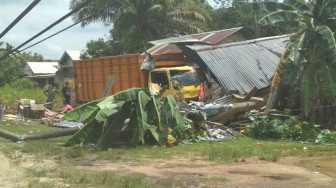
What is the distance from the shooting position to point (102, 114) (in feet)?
36.4

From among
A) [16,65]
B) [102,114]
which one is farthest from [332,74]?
[16,65]

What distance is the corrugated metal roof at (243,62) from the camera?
17.8 m

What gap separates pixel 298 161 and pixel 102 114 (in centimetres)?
469

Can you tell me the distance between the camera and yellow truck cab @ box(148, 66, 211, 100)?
17312 mm

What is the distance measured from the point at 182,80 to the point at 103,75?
19.4 feet

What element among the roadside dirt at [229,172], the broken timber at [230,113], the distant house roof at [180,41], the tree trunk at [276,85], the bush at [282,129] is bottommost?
the roadside dirt at [229,172]

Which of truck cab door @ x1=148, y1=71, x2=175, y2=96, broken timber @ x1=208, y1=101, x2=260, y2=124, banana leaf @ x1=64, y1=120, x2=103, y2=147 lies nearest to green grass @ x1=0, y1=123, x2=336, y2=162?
banana leaf @ x1=64, y1=120, x2=103, y2=147

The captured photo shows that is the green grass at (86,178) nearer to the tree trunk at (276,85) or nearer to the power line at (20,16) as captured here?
the power line at (20,16)

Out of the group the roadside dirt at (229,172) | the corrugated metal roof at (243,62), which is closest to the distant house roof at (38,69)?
the corrugated metal roof at (243,62)

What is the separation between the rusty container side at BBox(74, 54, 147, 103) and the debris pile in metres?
7.14

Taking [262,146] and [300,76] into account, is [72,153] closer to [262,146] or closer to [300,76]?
[262,146]

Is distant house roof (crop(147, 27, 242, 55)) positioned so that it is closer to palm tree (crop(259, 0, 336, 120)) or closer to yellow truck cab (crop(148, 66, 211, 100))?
yellow truck cab (crop(148, 66, 211, 100))

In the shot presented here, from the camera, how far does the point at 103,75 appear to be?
2211 cm

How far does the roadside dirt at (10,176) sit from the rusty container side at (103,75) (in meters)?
10.7
